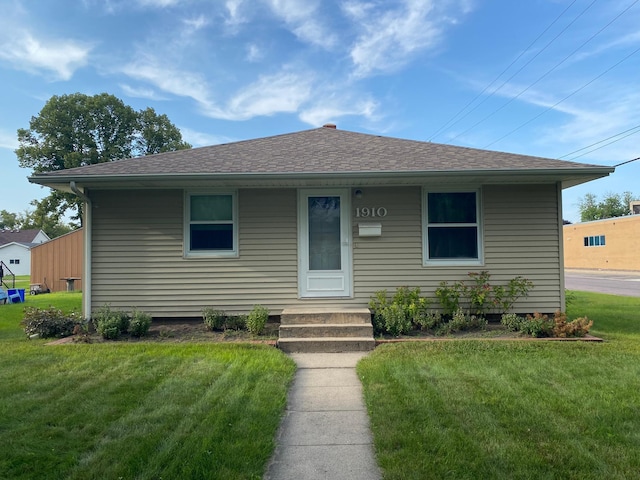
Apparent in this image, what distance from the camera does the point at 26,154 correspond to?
95.8 ft

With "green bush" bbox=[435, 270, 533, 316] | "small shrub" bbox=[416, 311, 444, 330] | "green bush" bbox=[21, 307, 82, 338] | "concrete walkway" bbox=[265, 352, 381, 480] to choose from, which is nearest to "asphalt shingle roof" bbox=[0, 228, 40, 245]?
"green bush" bbox=[21, 307, 82, 338]

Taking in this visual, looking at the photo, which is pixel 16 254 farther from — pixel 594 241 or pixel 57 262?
pixel 594 241

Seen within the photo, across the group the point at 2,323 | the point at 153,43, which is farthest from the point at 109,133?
the point at 2,323

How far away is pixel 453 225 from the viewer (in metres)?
7.43

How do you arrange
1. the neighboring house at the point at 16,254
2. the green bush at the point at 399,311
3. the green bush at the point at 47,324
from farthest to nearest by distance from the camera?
the neighboring house at the point at 16,254 < the green bush at the point at 47,324 < the green bush at the point at 399,311

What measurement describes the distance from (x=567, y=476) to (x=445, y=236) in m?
5.19

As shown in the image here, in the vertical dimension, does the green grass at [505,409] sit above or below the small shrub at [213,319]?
below

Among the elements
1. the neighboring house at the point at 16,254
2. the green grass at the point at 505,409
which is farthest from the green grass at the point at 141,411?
the neighboring house at the point at 16,254

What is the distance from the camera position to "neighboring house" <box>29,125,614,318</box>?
24.1 ft

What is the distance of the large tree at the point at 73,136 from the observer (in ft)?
95.6

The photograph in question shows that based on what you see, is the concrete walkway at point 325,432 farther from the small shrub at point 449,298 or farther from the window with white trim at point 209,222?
the window with white trim at point 209,222

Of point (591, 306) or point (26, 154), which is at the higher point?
point (26, 154)

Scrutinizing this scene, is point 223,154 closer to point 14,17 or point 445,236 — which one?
point 445,236

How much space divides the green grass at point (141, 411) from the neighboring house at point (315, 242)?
1.68m
